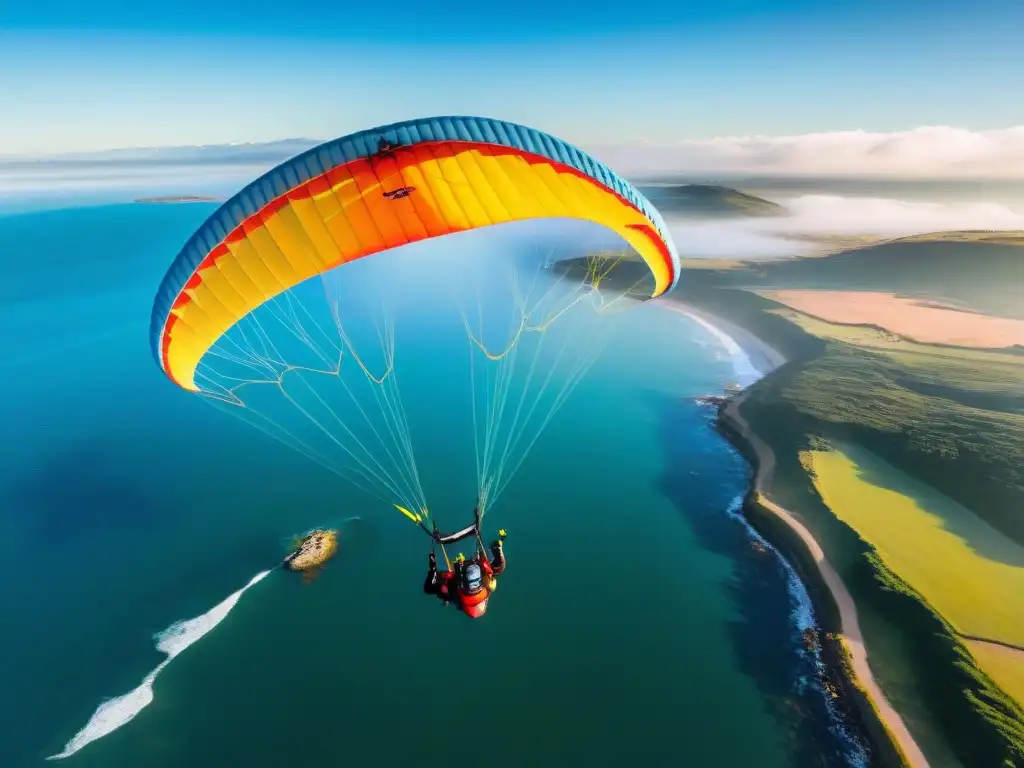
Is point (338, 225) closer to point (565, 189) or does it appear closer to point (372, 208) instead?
point (372, 208)

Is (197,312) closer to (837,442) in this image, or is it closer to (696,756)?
(696,756)

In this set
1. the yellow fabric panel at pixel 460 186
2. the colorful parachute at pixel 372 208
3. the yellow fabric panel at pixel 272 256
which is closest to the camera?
the colorful parachute at pixel 372 208

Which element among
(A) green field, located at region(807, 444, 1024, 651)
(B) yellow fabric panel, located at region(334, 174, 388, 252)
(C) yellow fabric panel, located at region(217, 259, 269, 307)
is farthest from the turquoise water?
(B) yellow fabric panel, located at region(334, 174, 388, 252)

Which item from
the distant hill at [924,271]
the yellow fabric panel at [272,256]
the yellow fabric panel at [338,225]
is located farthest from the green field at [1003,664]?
the distant hill at [924,271]

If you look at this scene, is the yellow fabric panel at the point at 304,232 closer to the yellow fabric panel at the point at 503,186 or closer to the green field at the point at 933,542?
the yellow fabric panel at the point at 503,186

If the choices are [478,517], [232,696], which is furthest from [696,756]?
[232,696]

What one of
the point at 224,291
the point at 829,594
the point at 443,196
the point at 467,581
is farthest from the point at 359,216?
the point at 829,594
